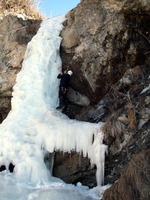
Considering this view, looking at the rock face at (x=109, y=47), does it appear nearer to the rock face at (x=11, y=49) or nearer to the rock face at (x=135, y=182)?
the rock face at (x=11, y=49)

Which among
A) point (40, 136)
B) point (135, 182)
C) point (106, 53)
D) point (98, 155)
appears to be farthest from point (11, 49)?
point (135, 182)

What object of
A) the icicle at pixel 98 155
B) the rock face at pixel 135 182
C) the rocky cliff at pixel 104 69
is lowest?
the rock face at pixel 135 182

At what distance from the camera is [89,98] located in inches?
439

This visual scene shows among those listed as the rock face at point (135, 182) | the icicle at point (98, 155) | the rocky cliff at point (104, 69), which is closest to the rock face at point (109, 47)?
the rocky cliff at point (104, 69)

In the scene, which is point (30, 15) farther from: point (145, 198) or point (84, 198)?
point (145, 198)

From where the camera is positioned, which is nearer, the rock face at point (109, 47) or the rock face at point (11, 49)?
the rock face at point (109, 47)

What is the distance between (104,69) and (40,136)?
2691 millimetres

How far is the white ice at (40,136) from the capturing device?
8.09 meters

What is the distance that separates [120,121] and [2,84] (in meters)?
4.81

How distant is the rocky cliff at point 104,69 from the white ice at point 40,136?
0.29 meters

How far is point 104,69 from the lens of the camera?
1105cm

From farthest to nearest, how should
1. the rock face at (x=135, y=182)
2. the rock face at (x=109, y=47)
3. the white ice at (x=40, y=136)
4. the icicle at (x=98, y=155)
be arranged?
the rock face at (x=109, y=47), the icicle at (x=98, y=155), the white ice at (x=40, y=136), the rock face at (x=135, y=182)

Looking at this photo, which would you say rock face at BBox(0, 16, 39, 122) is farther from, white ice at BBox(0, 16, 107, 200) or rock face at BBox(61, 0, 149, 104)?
rock face at BBox(61, 0, 149, 104)

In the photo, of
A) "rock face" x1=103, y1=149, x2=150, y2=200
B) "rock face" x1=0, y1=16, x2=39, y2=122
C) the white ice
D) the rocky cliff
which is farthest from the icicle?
"rock face" x1=0, y1=16, x2=39, y2=122
